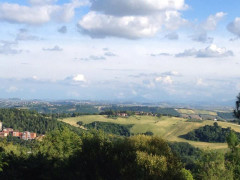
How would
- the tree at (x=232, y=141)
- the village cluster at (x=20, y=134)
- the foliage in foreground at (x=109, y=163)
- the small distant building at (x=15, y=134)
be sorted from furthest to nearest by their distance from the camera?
the small distant building at (x=15, y=134) → the village cluster at (x=20, y=134) → the tree at (x=232, y=141) → the foliage in foreground at (x=109, y=163)

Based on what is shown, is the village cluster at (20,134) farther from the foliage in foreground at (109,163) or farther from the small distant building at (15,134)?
the foliage in foreground at (109,163)

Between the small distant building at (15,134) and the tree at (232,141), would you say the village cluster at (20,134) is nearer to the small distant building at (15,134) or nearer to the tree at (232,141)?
the small distant building at (15,134)

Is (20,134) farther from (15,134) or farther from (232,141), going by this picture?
(232,141)

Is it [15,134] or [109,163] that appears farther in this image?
[15,134]

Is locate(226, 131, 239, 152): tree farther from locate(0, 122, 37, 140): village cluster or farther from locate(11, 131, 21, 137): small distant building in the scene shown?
locate(11, 131, 21, 137): small distant building

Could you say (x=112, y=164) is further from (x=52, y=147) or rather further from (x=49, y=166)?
(x=52, y=147)

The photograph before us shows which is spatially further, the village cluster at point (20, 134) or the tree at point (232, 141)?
the village cluster at point (20, 134)

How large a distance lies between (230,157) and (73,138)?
33.7 meters

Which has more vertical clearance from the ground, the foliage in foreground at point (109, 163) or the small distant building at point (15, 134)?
the foliage in foreground at point (109, 163)

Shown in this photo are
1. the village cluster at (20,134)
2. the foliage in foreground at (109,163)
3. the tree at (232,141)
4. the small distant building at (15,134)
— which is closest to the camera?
the foliage in foreground at (109,163)

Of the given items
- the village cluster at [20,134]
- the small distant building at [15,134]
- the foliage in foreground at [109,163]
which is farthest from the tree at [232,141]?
the small distant building at [15,134]

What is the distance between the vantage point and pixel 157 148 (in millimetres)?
41188

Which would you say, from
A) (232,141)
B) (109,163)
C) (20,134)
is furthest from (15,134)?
(109,163)

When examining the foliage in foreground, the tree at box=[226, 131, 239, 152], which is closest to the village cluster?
the foliage in foreground
